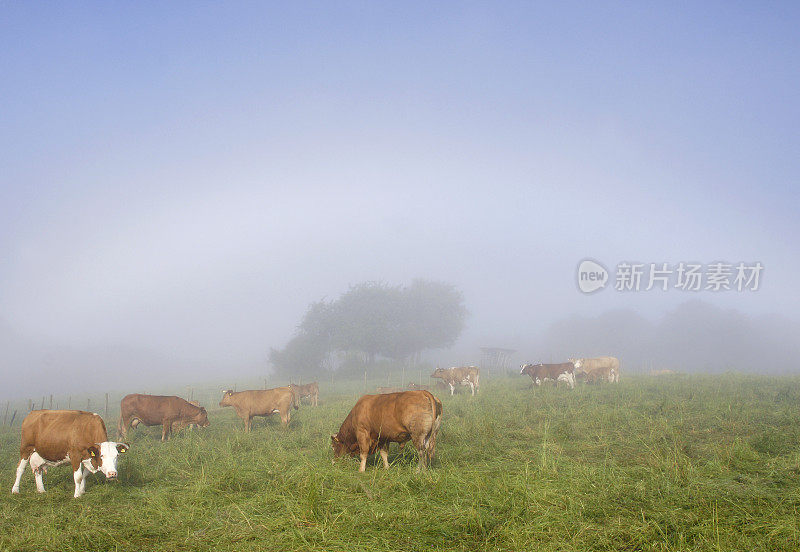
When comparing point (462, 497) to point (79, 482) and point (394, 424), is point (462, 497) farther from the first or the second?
point (79, 482)

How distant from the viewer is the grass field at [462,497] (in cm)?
509

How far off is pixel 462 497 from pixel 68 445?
7209 millimetres

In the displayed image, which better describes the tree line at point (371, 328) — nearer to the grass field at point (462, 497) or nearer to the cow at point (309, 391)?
the cow at point (309, 391)

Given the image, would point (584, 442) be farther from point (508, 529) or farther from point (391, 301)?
point (391, 301)

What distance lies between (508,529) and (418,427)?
3.34m

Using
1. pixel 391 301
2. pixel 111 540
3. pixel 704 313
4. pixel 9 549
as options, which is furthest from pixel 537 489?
pixel 704 313

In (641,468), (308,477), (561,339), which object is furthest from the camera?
(561,339)

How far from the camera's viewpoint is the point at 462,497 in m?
6.36

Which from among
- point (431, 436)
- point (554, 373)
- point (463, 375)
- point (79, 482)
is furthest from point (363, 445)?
point (463, 375)

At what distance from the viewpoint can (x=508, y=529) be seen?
5.19 m

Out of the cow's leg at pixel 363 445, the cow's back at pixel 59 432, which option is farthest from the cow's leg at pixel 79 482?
the cow's leg at pixel 363 445

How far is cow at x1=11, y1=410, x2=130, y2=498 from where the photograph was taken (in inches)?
312

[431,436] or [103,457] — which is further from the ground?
[431,436]

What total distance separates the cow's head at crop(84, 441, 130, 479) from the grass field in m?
0.38
